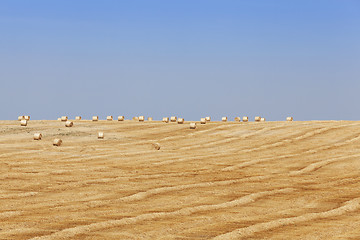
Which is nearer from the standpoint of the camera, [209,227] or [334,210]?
[209,227]

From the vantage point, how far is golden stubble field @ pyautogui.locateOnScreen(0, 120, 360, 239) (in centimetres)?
1057

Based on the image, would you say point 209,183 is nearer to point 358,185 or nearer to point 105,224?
point 358,185

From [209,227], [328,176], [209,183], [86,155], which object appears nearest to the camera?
[209,227]

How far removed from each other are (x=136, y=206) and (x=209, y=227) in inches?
99.3

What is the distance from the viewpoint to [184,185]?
15.6 metres

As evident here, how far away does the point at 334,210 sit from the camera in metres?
12.4

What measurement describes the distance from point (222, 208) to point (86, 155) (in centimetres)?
1010

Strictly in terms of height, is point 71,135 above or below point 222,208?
above

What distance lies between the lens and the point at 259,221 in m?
11.1

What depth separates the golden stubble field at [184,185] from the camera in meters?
10.6

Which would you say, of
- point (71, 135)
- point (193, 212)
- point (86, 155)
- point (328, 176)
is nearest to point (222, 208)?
point (193, 212)

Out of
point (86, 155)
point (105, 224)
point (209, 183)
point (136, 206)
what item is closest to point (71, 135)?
point (86, 155)

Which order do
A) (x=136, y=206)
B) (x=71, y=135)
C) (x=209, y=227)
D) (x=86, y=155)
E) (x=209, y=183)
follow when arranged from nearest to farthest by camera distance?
(x=209, y=227) < (x=136, y=206) < (x=209, y=183) < (x=86, y=155) < (x=71, y=135)

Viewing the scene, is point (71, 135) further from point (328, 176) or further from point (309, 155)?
point (328, 176)
